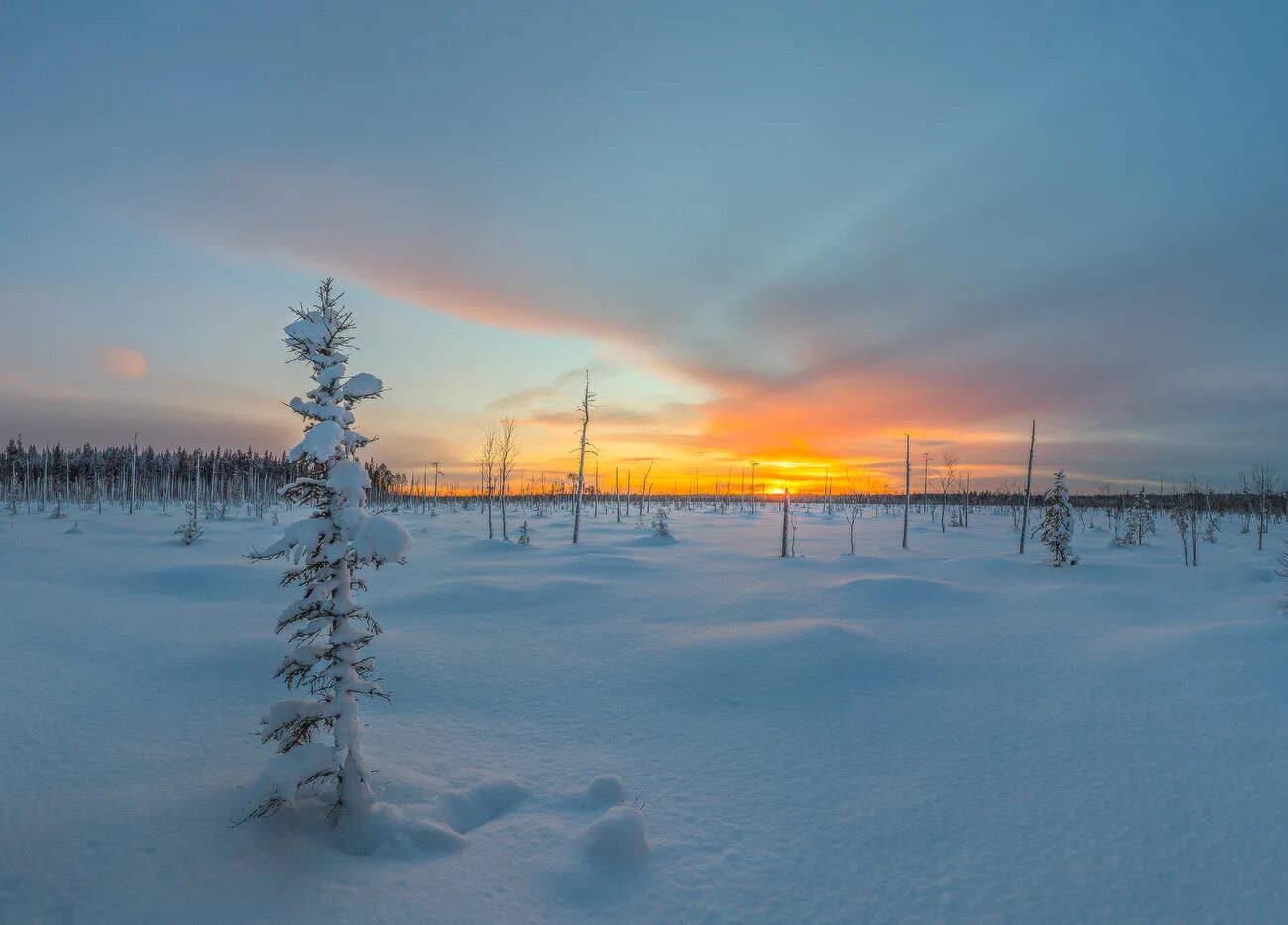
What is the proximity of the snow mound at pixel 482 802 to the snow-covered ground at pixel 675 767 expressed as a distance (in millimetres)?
56

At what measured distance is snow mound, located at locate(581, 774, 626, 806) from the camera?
6.96m

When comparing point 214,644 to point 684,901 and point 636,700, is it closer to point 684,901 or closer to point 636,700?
point 636,700

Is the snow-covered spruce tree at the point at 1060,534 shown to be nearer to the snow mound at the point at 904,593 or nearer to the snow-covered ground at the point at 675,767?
the snow mound at the point at 904,593

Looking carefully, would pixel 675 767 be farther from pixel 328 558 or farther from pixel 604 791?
pixel 328 558

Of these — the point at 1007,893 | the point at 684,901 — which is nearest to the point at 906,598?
the point at 1007,893

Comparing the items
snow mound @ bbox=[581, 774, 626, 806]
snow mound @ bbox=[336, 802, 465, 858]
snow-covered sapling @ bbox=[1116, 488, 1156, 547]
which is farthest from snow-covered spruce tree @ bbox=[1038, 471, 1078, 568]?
snow mound @ bbox=[336, 802, 465, 858]

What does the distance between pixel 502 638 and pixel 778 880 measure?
9.61 meters

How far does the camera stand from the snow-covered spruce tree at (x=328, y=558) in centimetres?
573

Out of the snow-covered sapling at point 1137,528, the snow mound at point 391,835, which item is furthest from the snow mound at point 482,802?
the snow-covered sapling at point 1137,528

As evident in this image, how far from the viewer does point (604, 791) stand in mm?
7074

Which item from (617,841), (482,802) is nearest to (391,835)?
(482,802)

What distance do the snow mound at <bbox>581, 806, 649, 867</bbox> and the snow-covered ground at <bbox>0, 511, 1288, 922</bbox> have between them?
0.02 m

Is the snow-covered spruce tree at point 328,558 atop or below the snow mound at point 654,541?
atop

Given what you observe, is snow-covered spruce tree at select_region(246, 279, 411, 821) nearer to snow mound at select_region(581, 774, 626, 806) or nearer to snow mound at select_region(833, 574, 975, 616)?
snow mound at select_region(581, 774, 626, 806)
